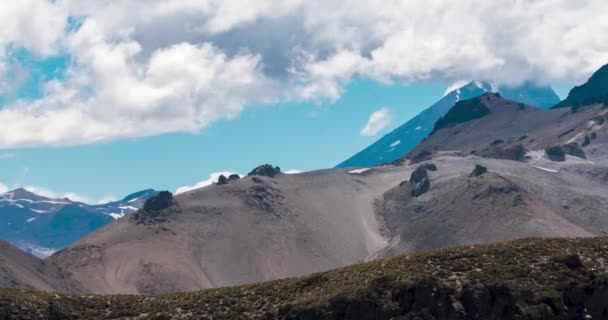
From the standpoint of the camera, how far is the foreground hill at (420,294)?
83.6 m

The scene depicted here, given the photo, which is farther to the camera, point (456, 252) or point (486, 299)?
point (456, 252)

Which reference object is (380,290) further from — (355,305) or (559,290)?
(559,290)

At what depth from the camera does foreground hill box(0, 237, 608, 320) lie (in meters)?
83.6

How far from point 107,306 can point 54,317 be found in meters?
5.40

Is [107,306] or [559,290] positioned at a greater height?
[107,306]

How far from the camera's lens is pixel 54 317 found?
8862 cm

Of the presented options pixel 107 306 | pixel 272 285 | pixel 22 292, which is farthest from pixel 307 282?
pixel 22 292

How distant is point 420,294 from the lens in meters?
86.1

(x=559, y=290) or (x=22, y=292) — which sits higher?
(x=22, y=292)

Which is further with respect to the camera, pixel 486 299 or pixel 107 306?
pixel 107 306

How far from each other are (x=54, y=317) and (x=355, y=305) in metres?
26.4

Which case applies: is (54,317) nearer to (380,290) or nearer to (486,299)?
(380,290)

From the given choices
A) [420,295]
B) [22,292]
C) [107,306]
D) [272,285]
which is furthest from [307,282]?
[22,292]

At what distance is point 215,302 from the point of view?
90.9 m
